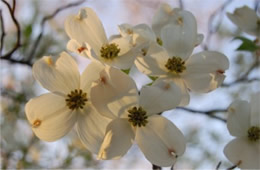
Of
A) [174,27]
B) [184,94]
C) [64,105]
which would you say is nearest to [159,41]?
[174,27]

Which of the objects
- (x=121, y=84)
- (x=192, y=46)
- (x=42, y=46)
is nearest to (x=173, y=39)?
(x=192, y=46)

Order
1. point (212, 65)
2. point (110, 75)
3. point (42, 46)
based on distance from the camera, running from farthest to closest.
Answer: point (42, 46), point (212, 65), point (110, 75)

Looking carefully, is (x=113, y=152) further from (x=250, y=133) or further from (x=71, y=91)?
(x=250, y=133)

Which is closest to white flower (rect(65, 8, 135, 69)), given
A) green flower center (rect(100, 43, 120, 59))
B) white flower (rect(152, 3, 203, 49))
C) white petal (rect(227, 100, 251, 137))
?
green flower center (rect(100, 43, 120, 59))

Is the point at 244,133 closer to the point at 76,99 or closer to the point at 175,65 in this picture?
the point at 175,65

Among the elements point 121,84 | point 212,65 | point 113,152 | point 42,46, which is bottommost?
point 113,152

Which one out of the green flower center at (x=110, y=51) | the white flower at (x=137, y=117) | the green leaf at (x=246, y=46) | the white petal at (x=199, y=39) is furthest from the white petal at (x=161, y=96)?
the green leaf at (x=246, y=46)
